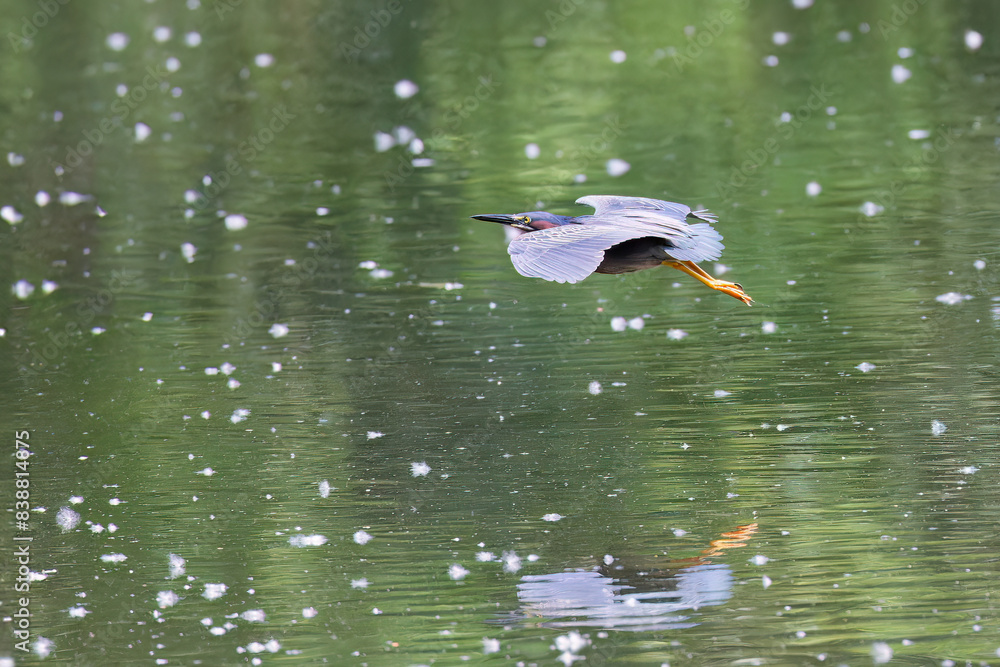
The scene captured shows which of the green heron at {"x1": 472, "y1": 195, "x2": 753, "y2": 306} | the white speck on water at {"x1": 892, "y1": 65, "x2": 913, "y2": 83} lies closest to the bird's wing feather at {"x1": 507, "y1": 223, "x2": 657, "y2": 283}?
the green heron at {"x1": 472, "y1": 195, "x2": 753, "y2": 306}

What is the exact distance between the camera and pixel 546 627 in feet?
12.0

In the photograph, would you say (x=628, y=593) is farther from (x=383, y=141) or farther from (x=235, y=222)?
(x=383, y=141)

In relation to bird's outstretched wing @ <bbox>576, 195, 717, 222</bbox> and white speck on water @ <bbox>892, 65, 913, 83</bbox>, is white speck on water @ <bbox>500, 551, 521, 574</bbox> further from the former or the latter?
white speck on water @ <bbox>892, 65, 913, 83</bbox>

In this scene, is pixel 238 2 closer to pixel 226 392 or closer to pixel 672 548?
pixel 226 392

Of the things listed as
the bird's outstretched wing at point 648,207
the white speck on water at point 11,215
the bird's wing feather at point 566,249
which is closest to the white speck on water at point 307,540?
the bird's wing feather at point 566,249

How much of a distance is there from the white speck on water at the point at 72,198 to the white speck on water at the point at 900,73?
22.9 feet

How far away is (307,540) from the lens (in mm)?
4402

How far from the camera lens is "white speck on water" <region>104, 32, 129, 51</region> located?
15127mm

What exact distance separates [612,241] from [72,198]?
6.38 meters

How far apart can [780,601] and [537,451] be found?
5.03 ft

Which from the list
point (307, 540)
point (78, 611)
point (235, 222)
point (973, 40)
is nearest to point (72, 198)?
point (235, 222)

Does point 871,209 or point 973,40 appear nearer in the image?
point 871,209

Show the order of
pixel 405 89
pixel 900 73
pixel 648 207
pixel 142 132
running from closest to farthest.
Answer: pixel 648 207
pixel 900 73
pixel 142 132
pixel 405 89

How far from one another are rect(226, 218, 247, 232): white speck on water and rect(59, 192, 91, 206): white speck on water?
1.44 m
